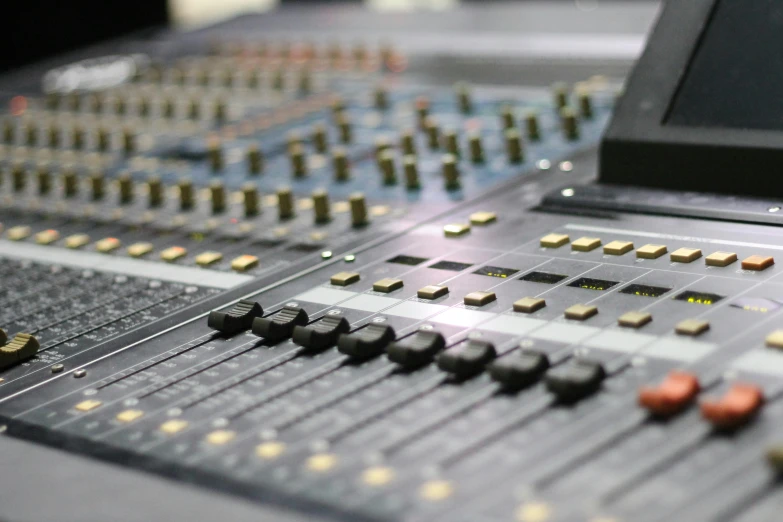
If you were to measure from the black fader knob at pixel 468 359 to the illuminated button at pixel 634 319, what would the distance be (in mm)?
220

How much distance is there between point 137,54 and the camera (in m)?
5.19

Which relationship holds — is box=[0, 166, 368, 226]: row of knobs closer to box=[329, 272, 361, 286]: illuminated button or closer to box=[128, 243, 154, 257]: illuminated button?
box=[128, 243, 154, 257]: illuminated button

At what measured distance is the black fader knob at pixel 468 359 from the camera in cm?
168

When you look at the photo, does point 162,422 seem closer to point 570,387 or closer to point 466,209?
point 570,387

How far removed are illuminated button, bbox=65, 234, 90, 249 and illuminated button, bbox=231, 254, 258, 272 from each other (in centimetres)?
53

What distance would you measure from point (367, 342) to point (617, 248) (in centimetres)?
59

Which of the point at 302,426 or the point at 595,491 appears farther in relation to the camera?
the point at 302,426

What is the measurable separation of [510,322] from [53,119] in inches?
114

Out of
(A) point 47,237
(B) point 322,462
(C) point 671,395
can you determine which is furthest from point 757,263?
(A) point 47,237

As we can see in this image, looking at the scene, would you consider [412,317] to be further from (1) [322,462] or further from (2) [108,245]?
(2) [108,245]

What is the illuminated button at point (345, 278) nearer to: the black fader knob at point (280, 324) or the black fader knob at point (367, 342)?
the black fader knob at point (280, 324)

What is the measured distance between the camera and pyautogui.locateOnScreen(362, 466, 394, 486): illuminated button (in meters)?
1.42

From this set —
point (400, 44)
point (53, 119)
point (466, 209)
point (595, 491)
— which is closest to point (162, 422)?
point (595, 491)

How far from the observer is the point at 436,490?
137cm
